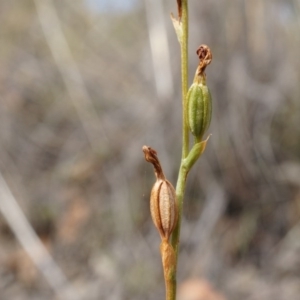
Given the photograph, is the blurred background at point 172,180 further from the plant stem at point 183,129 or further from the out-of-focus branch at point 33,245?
the plant stem at point 183,129

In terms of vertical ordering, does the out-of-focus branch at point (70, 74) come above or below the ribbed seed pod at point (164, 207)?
below

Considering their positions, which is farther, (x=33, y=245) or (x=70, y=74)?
(x=70, y=74)

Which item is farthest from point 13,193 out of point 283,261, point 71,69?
point 283,261

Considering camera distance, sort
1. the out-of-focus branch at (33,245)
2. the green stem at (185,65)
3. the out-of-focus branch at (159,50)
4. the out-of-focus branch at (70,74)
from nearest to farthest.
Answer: the green stem at (185,65) → the out-of-focus branch at (33,245) → the out-of-focus branch at (159,50) → the out-of-focus branch at (70,74)

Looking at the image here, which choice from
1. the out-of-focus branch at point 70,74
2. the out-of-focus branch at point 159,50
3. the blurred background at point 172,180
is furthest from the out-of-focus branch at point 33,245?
the out-of-focus branch at point 159,50

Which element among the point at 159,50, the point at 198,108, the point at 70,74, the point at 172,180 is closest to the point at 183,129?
the point at 198,108

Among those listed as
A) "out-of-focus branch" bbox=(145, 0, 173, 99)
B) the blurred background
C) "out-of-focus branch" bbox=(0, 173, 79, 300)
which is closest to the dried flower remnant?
the blurred background

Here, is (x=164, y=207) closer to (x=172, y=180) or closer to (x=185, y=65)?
(x=185, y=65)

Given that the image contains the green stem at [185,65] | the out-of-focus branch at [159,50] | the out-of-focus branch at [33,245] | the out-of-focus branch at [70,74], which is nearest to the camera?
the green stem at [185,65]
